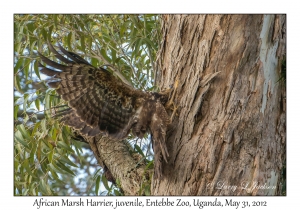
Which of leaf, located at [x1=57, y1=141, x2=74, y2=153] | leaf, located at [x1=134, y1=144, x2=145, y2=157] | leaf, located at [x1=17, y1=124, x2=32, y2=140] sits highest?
leaf, located at [x1=17, y1=124, x2=32, y2=140]

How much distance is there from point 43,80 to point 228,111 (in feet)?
3.75

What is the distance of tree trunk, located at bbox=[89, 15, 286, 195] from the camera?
79.2 inches

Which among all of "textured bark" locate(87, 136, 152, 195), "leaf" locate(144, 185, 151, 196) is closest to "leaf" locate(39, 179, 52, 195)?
"textured bark" locate(87, 136, 152, 195)

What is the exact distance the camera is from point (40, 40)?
2.74 m

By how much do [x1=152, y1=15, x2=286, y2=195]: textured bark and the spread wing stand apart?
1.19 ft

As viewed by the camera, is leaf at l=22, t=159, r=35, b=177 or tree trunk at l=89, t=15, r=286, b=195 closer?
tree trunk at l=89, t=15, r=286, b=195

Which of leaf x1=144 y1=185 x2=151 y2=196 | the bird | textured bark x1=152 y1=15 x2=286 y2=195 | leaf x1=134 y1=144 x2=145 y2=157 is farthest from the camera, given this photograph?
leaf x1=134 y1=144 x2=145 y2=157

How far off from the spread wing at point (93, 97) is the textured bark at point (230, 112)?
363mm

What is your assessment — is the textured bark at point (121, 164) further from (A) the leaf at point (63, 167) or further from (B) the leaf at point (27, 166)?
(B) the leaf at point (27, 166)

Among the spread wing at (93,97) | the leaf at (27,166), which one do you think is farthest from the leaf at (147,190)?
the leaf at (27,166)

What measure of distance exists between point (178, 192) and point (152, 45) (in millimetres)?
1109

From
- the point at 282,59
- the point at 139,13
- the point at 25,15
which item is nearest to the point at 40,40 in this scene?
the point at 25,15

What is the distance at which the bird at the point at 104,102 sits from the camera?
2268mm

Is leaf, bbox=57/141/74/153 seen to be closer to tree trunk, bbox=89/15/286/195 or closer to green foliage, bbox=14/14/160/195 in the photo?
green foliage, bbox=14/14/160/195
